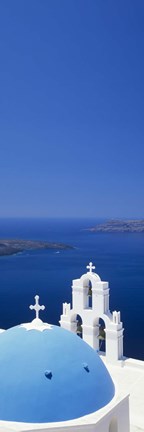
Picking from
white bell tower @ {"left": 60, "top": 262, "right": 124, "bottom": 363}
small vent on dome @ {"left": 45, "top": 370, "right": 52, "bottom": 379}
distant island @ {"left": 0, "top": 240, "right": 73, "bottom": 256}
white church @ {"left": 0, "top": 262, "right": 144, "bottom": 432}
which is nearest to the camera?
white church @ {"left": 0, "top": 262, "right": 144, "bottom": 432}

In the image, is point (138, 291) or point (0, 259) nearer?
point (138, 291)

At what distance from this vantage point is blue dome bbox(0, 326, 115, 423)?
9.31m

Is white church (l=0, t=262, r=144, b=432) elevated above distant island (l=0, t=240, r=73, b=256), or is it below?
below

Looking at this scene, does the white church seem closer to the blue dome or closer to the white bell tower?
the blue dome

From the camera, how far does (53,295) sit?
56.5 m

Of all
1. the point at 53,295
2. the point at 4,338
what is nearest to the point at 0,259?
the point at 53,295

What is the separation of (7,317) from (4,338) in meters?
35.2

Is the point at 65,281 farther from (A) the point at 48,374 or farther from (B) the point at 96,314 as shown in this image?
(A) the point at 48,374

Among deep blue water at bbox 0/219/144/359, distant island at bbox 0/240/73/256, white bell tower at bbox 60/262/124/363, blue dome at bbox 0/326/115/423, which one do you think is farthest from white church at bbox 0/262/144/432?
distant island at bbox 0/240/73/256

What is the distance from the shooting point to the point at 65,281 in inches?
2724

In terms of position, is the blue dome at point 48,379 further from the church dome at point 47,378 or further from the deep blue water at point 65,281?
the deep blue water at point 65,281

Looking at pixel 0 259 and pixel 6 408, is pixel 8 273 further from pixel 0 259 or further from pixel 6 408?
pixel 6 408

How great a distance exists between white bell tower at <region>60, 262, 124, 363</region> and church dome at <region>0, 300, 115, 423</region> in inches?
250

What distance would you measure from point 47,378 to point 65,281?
60.0 metres
